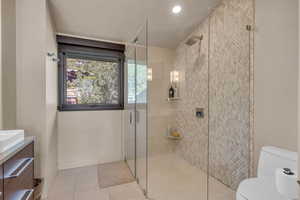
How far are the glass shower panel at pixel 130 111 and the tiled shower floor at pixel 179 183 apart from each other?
376 mm

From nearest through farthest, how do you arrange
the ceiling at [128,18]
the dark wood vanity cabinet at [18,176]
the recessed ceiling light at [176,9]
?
the dark wood vanity cabinet at [18,176] < the ceiling at [128,18] < the recessed ceiling light at [176,9]

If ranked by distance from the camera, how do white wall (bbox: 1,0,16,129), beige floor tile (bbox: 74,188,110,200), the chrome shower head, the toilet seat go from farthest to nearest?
the chrome shower head
beige floor tile (bbox: 74,188,110,200)
white wall (bbox: 1,0,16,129)
the toilet seat

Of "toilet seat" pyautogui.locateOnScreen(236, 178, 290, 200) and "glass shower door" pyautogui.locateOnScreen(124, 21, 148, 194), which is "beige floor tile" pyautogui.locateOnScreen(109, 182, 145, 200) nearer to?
"glass shower door" pyautogui.locateOnScreen(124, 21, 148, 194)

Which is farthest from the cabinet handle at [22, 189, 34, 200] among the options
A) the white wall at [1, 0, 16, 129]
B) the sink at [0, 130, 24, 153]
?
the white wall at [1, 0, 16, 129]

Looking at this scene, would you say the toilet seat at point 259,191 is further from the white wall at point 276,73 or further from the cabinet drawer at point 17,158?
the cabinet drawer at point 17,158

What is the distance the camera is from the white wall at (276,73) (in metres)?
1.35

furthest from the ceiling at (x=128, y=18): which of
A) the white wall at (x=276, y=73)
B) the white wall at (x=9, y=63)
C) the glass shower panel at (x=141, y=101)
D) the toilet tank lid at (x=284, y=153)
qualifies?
the toilet tank lid at (x=284, y=153)

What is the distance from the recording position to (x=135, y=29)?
2469 millimetres

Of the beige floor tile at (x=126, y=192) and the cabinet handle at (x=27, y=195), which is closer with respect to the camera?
the cabinet handle at (x=27, y=195)

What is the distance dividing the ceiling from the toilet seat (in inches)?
88.2

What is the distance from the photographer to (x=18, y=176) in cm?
104

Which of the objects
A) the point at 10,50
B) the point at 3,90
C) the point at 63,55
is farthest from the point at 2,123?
the point at 63,55

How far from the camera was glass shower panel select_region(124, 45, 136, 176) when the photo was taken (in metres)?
2.45

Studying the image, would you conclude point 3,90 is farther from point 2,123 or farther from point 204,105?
point 204,105
